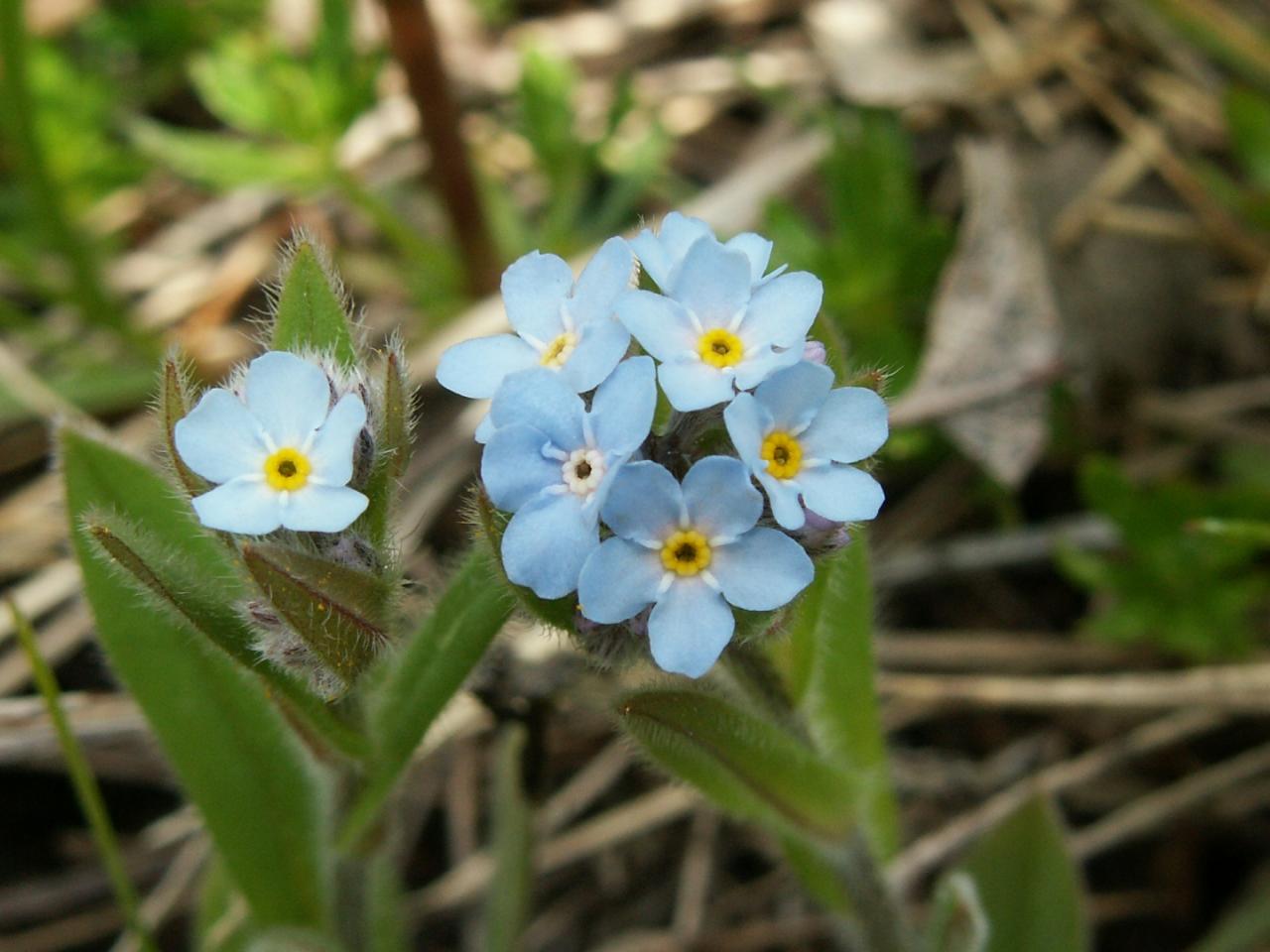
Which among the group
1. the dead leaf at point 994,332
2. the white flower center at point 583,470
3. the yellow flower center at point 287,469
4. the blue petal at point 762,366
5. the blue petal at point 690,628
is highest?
the yellow flower center at point 287,469

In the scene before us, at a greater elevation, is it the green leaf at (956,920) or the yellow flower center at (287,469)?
the yellow flower center at (287,469)

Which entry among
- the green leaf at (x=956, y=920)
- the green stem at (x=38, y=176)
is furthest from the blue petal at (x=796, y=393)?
the green stem at (x=38, y=176)

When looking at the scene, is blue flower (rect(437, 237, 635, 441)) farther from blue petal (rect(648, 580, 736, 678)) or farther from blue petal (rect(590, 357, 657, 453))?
blue petal (rect(648, 580, 736, 678))

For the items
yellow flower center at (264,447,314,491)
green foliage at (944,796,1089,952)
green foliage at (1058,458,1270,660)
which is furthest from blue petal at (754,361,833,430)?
green foliage at (1058,458,1270,660)

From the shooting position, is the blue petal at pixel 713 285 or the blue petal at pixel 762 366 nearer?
the blue petal at pixel 762 366

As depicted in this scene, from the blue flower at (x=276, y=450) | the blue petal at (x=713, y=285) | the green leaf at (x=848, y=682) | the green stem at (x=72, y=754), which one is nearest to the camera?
the blue flower at (x=276, y=450)

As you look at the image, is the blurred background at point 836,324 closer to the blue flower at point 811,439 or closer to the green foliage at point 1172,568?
the green foliage at point 1172,568

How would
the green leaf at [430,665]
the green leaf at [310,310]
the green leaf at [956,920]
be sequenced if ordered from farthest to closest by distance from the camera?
1. the green leaf at [956,920]
2. the green leaf at [310,310]
3. the green leaf at [430,665]

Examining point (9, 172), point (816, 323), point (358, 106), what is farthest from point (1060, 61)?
point (9, 172)
